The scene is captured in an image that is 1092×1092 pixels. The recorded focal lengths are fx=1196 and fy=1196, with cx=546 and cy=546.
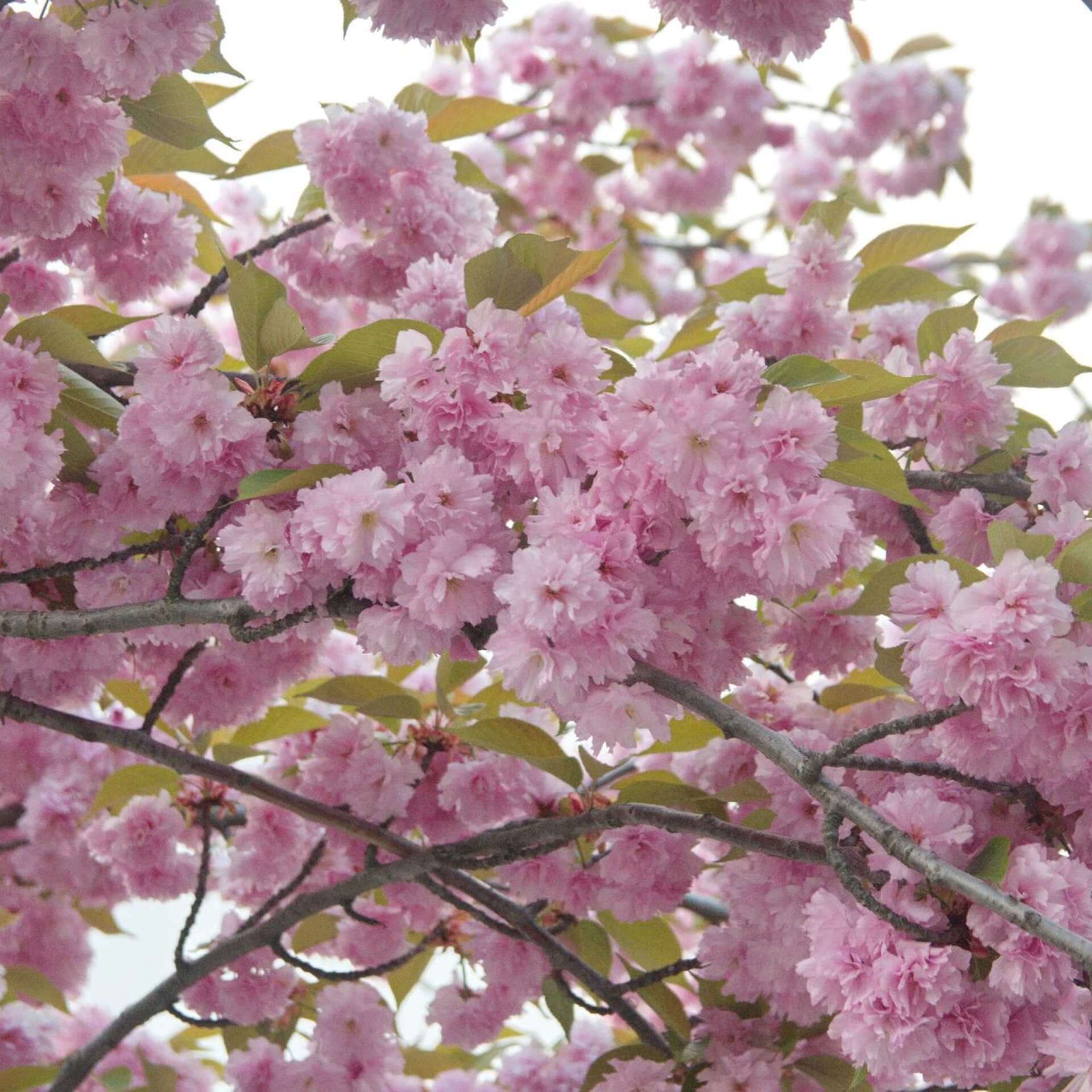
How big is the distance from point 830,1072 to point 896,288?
2.91 ft

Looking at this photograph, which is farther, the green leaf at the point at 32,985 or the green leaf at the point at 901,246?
the green leaf at the point at 32,985

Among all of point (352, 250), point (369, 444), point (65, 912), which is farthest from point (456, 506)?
point (65, 912)

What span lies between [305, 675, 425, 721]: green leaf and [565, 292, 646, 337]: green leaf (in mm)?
477

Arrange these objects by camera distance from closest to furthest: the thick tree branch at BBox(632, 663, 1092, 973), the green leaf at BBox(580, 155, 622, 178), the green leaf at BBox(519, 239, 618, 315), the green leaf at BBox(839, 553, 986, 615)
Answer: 1. the thick tree branch at BBox(632, 663, 1092, 973)
2. the green leaf at BBox(519, 239, 618, 315)
3. the green leaf at BBox(839, 553, 986, 615)
4. the green leaf at BBox(580, 155, 622, 178)

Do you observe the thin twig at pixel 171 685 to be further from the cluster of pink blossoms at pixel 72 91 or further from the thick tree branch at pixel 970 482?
the thick tree branch at pixel 970 482

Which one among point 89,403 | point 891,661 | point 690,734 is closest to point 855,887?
point 891,661

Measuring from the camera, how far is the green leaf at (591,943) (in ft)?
4.99

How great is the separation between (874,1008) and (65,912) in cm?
191

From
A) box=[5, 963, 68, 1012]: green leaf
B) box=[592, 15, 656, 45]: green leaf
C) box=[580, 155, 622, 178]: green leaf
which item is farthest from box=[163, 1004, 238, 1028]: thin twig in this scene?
box=[592, 15, 656, 45]: green leaf

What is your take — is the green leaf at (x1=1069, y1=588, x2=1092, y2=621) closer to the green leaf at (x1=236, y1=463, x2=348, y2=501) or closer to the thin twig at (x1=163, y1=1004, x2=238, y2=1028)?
the green leaf at (x1=236, y1=463, x2=348, y2=501)

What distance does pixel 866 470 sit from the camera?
37.1 inches

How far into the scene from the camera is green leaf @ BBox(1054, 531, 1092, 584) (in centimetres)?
88

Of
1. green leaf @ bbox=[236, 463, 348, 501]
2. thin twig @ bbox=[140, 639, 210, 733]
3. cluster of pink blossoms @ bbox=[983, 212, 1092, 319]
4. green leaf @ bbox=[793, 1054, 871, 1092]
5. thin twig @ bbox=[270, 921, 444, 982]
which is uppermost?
cluster of pink blossoms @ bbox=[983, 212, 1092, 319]

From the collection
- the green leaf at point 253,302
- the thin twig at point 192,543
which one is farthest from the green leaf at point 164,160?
the thin twig at point 192,543
